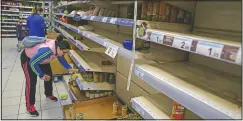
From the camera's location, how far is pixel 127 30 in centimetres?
266

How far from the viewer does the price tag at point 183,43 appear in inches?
36.0

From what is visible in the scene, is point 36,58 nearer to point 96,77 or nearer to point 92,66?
point 92,66

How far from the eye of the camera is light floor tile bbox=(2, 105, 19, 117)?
2703 mm

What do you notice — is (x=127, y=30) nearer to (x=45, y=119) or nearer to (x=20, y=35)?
(x=45, y=119)

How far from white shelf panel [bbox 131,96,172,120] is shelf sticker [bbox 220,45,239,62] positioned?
630 mm

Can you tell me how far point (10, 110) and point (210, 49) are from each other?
9.33 feet

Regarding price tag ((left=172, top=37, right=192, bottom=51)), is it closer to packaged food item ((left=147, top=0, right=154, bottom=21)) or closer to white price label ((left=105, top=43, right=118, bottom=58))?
packaged food item ((left=147, top=0, right=154, bottom=21))

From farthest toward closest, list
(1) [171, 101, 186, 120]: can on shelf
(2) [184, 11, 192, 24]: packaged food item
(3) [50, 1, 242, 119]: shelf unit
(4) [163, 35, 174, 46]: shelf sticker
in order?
(2) [184, 11, 192, 24]: packaged food item < (1) [171, 101, 186, 120]: can on shelf < (4) [163, 35, 174, 46]: shelf sticker < (3) [50, 1, 242, 119]: shelf unit

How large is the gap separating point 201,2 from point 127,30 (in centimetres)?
130

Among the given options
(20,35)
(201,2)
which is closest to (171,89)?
(201,2)

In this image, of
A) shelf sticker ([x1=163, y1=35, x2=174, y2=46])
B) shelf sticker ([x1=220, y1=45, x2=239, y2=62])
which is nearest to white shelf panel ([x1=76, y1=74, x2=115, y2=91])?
shelf sticker ([x1=163, y1=35, x2=174, y2=46])

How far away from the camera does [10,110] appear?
9.14ft

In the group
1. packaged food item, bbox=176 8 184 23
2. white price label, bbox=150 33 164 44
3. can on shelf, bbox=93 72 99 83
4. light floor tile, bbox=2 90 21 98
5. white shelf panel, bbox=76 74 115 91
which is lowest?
light floor tile, bbox=2 90 21 98

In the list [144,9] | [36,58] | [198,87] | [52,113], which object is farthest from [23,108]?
[198,87]
